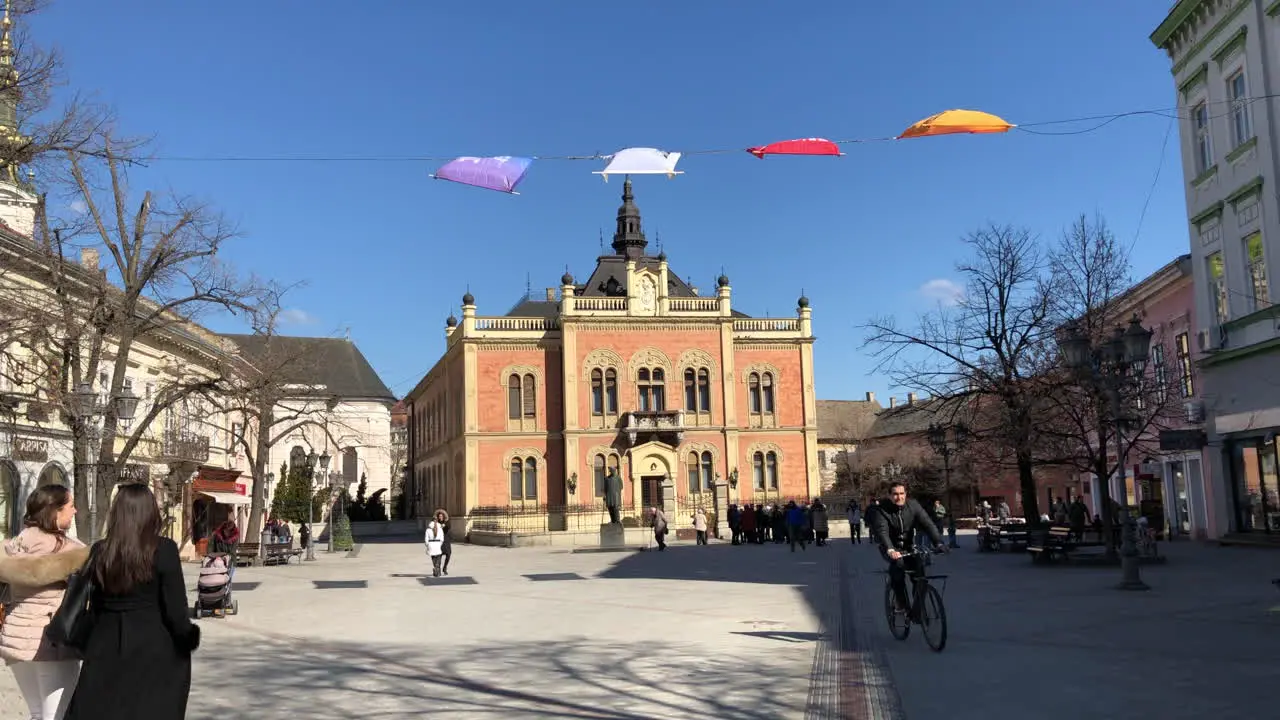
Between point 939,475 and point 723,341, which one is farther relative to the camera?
point 939,475

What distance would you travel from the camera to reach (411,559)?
3369 cm

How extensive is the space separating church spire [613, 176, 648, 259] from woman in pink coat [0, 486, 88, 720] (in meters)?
57.7

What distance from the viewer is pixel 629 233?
63875 millimetres

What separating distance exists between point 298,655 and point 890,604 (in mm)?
6623

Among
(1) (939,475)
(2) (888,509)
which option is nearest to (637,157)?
(2) (888,509)

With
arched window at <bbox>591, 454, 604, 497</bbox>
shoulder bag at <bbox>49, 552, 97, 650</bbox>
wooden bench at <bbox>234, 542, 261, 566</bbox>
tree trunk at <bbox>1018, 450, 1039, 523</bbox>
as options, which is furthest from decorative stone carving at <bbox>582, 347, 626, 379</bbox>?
shoulder bag at <bbox>49, 552, 97, 650</bbox>

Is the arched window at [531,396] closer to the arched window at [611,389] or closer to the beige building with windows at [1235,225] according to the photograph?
the arched window at [611,389]

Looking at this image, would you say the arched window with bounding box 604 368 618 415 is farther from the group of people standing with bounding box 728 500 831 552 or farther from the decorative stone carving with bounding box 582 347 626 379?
the group of people standing with bounding box 728 500 831 552

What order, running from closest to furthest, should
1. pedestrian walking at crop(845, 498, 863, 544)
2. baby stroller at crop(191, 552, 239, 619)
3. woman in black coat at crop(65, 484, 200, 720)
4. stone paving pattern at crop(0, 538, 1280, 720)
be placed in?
woman in black coat at crop(65, 484, 200, 720)
stone paving pattern at crop(0, 538, 1280, 720)
baby stroller at crop(191, 552, 239, 619)
pedestrian walking at crop(845, 498, 863, 544)

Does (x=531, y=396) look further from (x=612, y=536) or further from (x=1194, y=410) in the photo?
(x=1194, y=410)

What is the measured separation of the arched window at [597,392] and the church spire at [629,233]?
501 inches

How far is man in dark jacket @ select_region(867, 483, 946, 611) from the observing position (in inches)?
412

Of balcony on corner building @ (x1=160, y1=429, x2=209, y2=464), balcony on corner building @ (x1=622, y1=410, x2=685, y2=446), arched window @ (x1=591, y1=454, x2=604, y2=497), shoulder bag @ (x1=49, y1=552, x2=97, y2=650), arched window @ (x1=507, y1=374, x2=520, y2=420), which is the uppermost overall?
arched window @ (x1=507, y1=374, x2=520, y2=420)

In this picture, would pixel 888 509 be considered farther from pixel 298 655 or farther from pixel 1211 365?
pixel 1211 365
